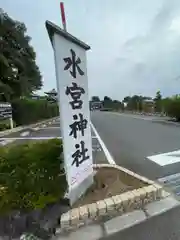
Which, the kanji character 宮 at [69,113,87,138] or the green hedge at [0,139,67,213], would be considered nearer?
the green hedge at [0,139,67,213]

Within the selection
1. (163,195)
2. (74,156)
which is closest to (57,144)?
(74,156)

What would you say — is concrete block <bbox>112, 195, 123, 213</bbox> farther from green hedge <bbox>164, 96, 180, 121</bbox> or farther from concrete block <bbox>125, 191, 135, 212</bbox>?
green hedge <bbox>164, 96, 180, 121</bbox>

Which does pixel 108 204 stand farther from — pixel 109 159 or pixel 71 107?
pixel 109 159

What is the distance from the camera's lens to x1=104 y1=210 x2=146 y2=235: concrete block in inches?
103

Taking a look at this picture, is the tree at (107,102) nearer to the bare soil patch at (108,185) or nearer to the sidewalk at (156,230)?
the bare soil patch at (108,185)

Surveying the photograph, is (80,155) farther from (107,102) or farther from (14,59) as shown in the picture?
(107,102)

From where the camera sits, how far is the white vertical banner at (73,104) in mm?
2836

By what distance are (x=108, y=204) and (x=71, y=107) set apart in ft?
4.36

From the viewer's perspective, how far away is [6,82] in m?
19.8

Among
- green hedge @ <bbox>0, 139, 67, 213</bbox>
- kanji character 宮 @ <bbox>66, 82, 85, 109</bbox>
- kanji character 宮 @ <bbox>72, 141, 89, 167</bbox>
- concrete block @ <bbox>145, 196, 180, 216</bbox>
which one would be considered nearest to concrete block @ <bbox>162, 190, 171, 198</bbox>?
concrete block @ <bbox>145, 196, 180, 216</bbox>

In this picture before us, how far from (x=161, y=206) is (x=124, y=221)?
655mm

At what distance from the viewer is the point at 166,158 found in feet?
18.9

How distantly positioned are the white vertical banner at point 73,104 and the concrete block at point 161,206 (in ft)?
3.24

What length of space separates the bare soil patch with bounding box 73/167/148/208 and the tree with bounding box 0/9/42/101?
50.8 ft
